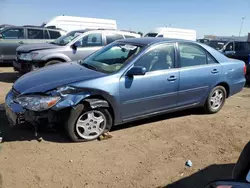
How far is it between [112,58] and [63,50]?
3.53 meters

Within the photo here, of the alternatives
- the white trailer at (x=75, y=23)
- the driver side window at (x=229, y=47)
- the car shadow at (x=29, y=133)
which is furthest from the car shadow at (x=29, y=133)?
the white trailer at (x=75, y=23)

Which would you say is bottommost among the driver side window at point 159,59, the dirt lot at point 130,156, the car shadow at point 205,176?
the car shadow at point 205,176

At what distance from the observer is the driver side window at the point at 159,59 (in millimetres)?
4480

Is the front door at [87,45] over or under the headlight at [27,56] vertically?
over

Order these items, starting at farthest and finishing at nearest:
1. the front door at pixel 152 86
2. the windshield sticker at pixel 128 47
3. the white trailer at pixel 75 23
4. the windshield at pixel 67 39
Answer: the white trailer at pixel 75 23
the windshield at pixel 67 39
the windshield sticker at pixel 128 47
the front door at pixel 152 86

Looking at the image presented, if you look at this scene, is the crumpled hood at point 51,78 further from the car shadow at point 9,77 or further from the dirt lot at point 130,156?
the car shadow at point 9,77

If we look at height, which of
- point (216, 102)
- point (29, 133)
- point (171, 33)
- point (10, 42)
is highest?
point (171, 33)

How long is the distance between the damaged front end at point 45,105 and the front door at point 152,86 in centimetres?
75

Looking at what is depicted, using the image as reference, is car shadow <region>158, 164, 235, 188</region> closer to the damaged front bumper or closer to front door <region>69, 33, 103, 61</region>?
the damaged front bumper

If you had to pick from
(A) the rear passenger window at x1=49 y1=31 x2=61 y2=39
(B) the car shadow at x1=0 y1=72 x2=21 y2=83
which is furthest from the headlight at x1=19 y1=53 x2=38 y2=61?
(A) the rear passenger window at x1=49 y1=31 x2=61 y2=39

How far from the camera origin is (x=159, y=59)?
465 centimetres

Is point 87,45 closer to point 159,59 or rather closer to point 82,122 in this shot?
point 159,59

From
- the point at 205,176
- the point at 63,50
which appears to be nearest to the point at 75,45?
the point at 63,50

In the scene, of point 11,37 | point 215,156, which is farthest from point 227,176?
point 11,37
